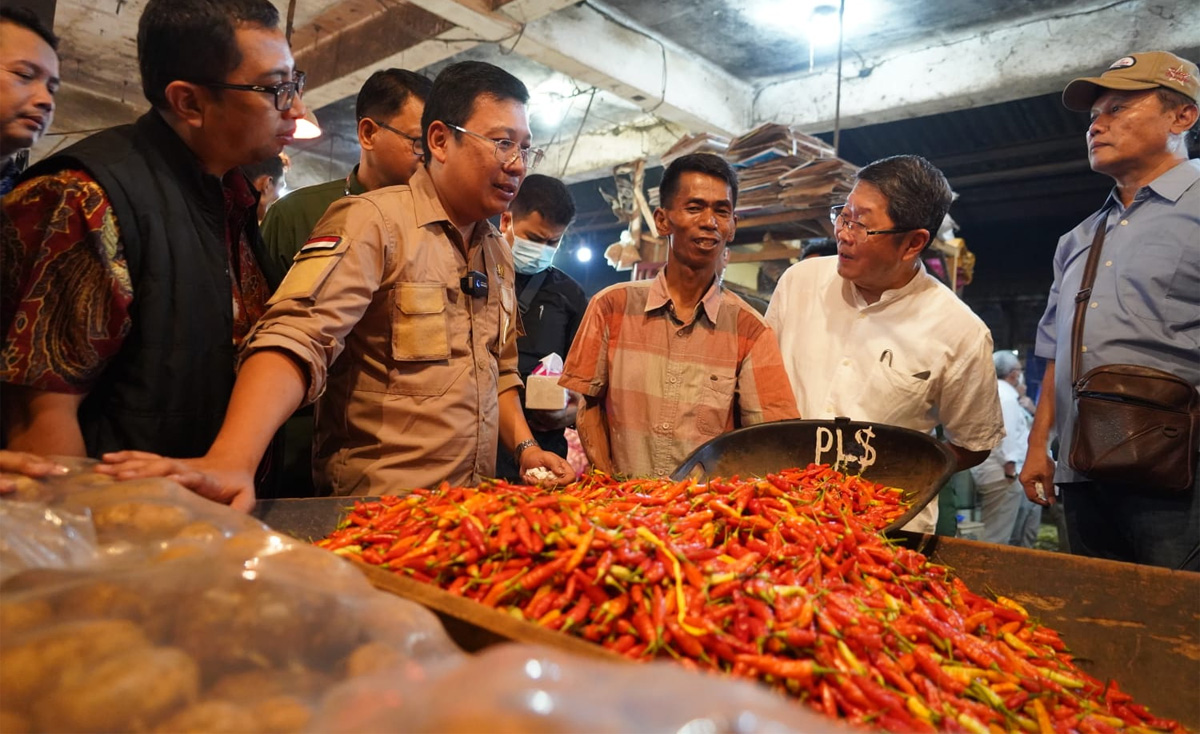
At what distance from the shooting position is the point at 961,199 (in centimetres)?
879

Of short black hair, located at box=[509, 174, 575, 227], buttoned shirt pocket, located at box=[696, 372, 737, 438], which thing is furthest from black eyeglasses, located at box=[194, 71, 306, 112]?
short black hair, located at box=[509, 174, 575, 227]

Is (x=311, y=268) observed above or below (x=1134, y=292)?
below

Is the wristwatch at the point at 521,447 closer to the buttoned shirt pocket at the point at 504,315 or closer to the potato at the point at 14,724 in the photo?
the buttoned shirt pocket at the point at 504,315

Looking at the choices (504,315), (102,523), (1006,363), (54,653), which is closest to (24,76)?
(504,315)

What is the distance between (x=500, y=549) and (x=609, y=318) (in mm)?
1763

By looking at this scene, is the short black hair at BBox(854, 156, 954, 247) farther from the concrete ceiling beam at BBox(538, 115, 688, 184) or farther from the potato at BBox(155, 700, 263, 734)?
the concrete ceiling beam at BBox(538, 115, 688, 184)

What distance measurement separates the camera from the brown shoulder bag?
2820 millimetres

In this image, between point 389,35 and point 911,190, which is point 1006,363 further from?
point 389,35

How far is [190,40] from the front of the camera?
1913 millimetres

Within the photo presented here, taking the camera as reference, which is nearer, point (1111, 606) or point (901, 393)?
point (1111, 606)

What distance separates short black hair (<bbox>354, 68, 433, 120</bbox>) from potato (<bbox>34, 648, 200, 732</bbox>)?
281cm

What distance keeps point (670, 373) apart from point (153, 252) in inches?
74.9

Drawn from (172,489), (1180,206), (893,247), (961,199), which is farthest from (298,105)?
(961,199)

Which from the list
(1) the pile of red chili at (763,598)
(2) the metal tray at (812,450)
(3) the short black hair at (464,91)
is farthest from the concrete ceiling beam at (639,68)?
(1) the pile of red chili at (763,598)
